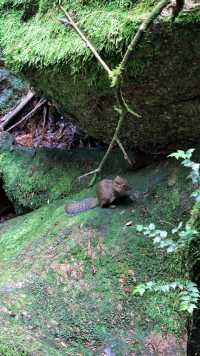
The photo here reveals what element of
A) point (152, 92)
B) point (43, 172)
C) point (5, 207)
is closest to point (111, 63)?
point (152, 92)

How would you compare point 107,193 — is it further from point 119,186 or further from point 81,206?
point 81,206

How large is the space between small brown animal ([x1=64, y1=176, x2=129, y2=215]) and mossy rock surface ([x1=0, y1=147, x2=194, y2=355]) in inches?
3.0

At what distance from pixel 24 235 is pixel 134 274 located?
3.79 feet

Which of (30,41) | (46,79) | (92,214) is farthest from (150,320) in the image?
(30,41)

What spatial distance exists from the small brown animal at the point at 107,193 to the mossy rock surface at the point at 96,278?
8cm

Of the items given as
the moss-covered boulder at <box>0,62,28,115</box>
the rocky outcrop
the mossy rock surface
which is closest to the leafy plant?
the mossy rock surface

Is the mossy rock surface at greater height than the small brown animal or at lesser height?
lesser

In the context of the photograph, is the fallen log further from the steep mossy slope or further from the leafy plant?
the leafy plant

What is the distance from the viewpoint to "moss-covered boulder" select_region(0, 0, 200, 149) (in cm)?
308

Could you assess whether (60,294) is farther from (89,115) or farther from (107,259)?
(89,115)

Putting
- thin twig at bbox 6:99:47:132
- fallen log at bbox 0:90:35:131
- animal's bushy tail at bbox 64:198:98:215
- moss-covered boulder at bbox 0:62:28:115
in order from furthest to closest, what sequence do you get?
moss-covered boulder at bbox 0:62:28:115, fallen log at bbox 0:90:35:131, thin twig at bbox 6:99:47:132, animal's bushy tail at bbox 64:198:98:215

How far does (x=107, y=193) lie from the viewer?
148 inches

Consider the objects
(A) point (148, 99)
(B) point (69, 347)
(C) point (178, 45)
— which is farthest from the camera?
(A) point (148, 99)

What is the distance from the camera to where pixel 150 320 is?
3186mm
